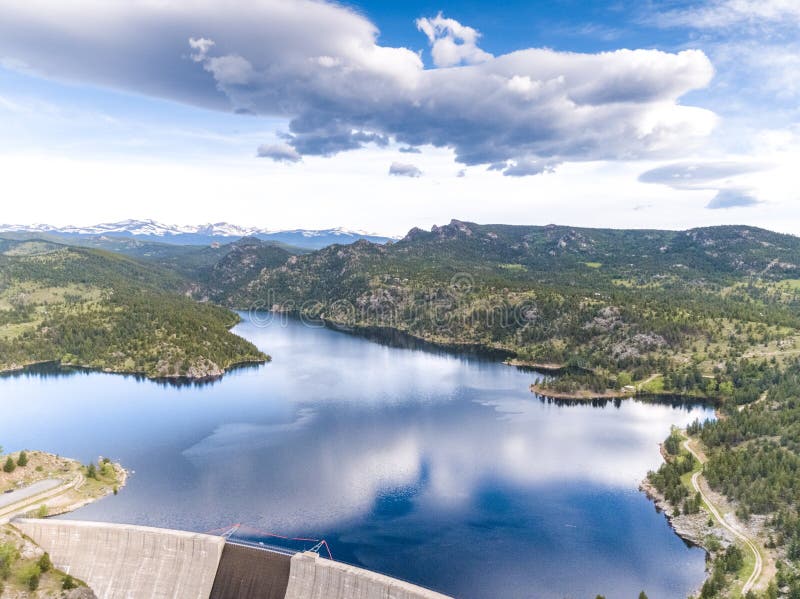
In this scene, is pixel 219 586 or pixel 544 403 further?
pixel 544 403

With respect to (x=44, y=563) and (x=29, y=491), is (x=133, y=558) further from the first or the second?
(x=29, y=491)

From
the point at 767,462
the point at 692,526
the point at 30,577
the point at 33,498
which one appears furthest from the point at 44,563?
the point at 767,462

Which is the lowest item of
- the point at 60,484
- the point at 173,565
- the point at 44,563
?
the point at 60,484

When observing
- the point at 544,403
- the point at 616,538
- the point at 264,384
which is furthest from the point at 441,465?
the point at 264,384

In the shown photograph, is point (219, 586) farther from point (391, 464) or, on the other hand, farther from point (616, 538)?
point (616, 538)

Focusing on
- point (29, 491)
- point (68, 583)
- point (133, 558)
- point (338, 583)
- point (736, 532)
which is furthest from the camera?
point (29, 491)

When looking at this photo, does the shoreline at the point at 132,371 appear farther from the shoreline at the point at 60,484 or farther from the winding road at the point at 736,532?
the winding road at the point at 736,532

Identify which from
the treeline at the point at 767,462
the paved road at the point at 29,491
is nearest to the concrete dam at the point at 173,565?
the paved road at the point at 29,491
